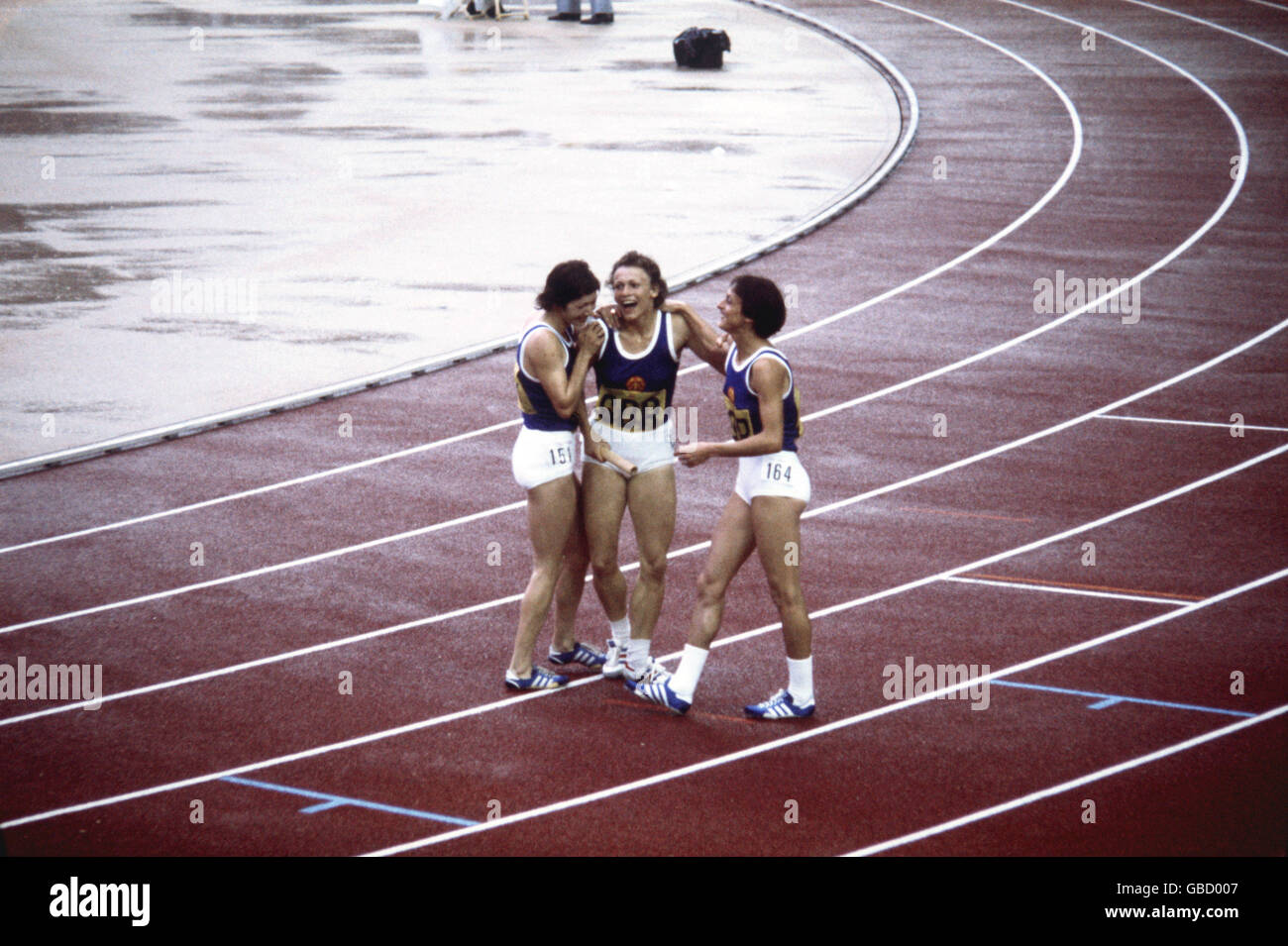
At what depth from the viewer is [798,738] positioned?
666 cm

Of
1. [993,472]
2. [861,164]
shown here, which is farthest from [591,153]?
[993,472]

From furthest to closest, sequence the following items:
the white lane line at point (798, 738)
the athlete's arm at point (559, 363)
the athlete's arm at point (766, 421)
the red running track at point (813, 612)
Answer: the athlete's arm at point (559, 363) < the athlete's arm at point (766, 421) < the red running track at point (813, 612) < the white lane line at point (798, 738)

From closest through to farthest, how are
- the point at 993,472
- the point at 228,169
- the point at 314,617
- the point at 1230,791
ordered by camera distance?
the point at 1230,791, the point at 314,617, the point at 993,472, the point at 228,169

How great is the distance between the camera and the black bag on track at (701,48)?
85.5 ft

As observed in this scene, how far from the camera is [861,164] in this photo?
1917 centimetres

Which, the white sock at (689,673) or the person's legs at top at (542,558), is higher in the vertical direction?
the person's legs at top at (542,558)

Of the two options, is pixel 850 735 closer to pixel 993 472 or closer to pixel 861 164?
pixel 993 472

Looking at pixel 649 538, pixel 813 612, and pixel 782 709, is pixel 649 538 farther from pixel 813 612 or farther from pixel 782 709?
pixel 813 612

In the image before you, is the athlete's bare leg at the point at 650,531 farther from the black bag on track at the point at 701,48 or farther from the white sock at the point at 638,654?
the black bag on track at the point at 701,48

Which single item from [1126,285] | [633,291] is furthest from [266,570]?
[1126,285]

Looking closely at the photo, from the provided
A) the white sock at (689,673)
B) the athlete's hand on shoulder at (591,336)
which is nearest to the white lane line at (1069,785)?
the white sock at (689,673)

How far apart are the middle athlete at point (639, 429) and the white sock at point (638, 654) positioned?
0.04 ft

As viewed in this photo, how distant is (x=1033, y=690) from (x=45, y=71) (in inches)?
962
